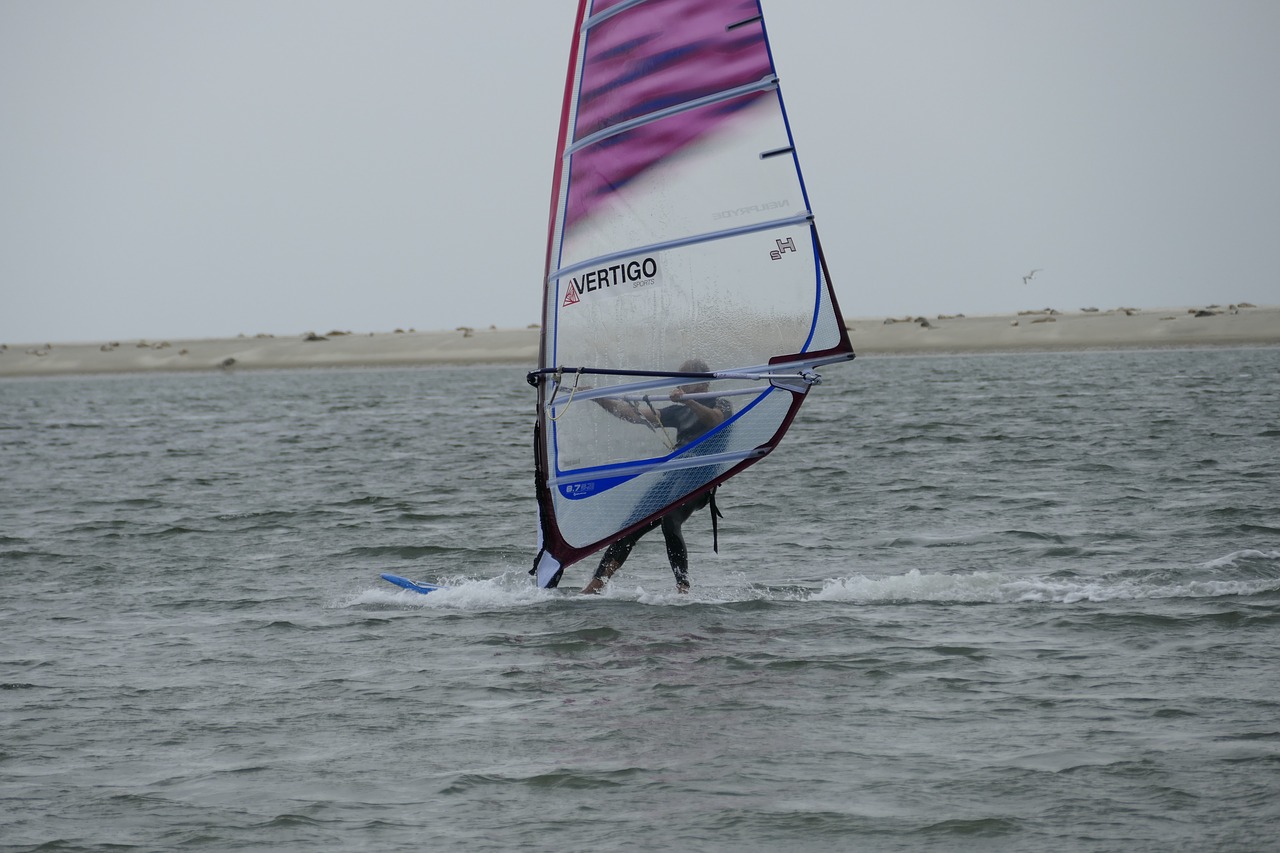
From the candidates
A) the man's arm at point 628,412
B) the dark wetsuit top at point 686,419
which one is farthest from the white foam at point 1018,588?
the man's arm at point 628,412

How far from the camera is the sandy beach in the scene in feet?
195

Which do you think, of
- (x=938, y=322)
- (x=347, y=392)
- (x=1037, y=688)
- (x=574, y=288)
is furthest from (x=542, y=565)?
(x=938, y=322)

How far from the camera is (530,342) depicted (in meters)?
72.4

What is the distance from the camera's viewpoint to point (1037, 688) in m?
7.98

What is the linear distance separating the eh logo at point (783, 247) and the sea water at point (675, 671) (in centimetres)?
259

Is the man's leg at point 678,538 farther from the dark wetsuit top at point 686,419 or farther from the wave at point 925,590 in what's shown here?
the dark wetsuit top at point 686,419

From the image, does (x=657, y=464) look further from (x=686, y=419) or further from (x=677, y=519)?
(x=677, y=519)

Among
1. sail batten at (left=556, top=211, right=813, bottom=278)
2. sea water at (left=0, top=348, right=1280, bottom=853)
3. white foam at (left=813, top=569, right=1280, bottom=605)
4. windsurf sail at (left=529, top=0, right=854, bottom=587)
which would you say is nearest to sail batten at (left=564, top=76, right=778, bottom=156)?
windsurf sail at (left=529, top=0, right=854, bottom=587)

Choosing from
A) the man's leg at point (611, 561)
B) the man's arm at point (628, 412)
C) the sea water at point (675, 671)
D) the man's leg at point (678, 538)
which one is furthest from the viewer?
the man's leg at point (611, 561)

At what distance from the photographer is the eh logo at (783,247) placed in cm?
1023

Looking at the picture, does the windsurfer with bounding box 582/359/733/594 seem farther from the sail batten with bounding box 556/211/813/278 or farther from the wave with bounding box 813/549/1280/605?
the wave with bounding box 813/549/1280/605

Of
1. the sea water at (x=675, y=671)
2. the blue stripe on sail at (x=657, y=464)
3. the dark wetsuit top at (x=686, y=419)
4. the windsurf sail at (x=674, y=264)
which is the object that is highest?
the windsurf sail at (x=674, y=264)

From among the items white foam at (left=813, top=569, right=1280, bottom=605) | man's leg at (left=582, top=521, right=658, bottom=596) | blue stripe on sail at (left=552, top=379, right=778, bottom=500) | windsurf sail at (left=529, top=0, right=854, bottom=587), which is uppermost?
windsurf sail at (left=529, top=0, right=854, bottom=587)

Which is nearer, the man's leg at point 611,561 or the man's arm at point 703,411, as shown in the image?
the man's arm at point 703,411
